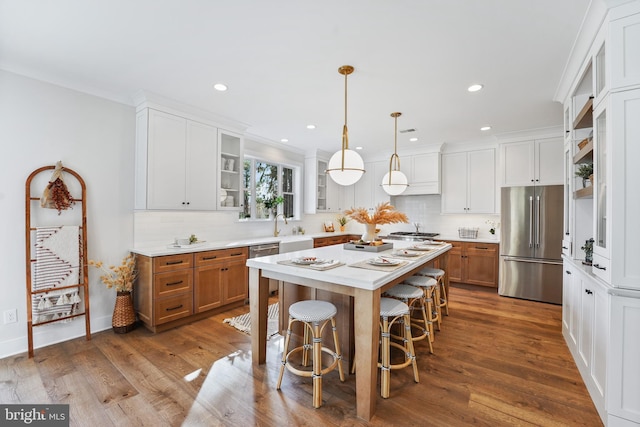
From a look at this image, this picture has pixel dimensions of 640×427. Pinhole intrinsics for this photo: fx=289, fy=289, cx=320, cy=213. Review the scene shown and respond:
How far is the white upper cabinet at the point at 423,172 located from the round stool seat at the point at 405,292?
3.36 m

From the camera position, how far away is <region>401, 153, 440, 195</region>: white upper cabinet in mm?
5543

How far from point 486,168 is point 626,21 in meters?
3.72

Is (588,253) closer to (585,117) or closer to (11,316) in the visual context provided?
(585,117)

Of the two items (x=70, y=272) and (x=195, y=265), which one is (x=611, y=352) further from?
(x=70, y=272)

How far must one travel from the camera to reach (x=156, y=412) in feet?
6.23

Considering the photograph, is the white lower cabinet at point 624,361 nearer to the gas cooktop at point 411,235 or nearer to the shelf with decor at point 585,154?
the shelf with decor at point 585,154

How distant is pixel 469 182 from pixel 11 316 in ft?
21.1

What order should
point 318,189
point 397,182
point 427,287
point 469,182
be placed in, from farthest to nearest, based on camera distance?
1. point 318,189
2. point 469,182
3. point 397,182
4. point 427,287

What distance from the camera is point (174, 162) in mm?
3539

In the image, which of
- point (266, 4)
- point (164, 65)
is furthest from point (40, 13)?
point (266, 4)

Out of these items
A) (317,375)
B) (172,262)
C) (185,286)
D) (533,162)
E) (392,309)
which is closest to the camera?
(317,375)

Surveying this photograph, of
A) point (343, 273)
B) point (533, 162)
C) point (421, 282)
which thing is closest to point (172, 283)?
→ point (343, 273)

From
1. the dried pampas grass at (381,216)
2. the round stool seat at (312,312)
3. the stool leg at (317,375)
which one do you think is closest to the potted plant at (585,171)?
the dried pampas grass at (381,216)

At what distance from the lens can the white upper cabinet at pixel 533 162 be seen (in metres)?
4.39
